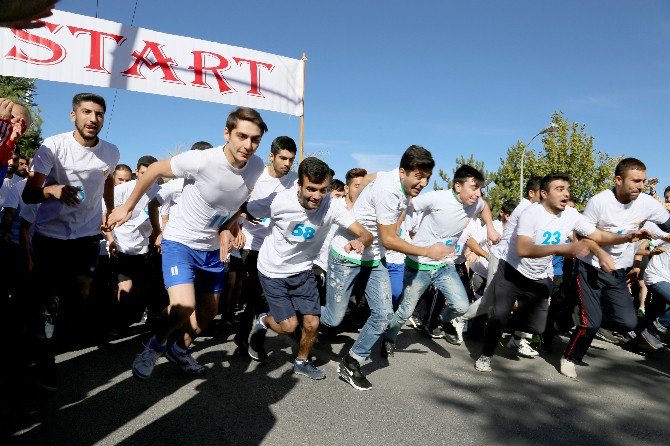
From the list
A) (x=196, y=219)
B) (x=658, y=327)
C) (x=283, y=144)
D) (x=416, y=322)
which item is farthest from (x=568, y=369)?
(x=196, y=219)

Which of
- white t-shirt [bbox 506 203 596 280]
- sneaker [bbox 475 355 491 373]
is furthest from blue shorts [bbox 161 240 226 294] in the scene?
white t-shirt [bbox 506 203 596 280]

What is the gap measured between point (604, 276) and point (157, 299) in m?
5.16

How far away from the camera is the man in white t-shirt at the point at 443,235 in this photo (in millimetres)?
5035

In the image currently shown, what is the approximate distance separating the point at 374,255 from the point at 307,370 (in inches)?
48.0

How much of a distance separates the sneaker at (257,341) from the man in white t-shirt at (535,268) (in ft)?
7.13

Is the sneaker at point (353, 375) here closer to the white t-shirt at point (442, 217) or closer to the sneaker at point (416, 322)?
the white t-shirt at point (442, 217)

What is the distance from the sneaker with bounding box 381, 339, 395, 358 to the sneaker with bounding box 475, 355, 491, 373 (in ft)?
2.99

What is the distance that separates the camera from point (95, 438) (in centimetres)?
267

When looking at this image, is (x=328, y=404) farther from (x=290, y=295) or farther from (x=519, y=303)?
(x=519, y=303)

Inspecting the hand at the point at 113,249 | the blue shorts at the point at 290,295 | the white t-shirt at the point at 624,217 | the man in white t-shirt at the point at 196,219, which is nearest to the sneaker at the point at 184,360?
the man in white t-shirt at the point at 196,219

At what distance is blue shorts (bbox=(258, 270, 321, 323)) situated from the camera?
13.5 ft

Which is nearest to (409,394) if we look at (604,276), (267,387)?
(267,387)

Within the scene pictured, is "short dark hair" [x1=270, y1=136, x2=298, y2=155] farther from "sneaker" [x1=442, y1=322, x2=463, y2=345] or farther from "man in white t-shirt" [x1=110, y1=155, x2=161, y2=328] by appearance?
"sneaker" [x1=442, y1=322, x2=463, y2=345]

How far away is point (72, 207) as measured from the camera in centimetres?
374
